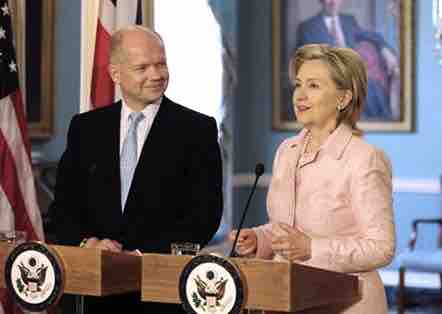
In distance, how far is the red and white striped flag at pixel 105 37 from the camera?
15.6 ft

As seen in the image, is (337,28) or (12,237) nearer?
(12,237)

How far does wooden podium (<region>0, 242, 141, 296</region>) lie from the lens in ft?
9.22

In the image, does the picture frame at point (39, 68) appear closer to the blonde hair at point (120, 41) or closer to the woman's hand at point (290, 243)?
the blonde hair at point (120, 41)

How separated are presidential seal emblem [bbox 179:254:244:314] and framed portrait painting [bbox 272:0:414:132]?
656 centimetres

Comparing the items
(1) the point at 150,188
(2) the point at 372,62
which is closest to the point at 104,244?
(1) the point at 150,188

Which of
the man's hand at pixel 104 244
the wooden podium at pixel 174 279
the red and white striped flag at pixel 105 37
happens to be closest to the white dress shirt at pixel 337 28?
the red and white striped flag at pixel 105 37

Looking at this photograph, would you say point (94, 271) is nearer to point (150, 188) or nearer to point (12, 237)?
point (12, 237)

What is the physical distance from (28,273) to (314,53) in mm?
1121

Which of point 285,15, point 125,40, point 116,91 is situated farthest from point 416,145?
point 125,40

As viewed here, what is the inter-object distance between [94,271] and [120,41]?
1022 millimetres

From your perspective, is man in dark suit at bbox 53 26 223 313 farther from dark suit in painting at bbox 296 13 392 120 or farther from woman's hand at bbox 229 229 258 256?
dark suit in painting at bbox 296 13 392 120

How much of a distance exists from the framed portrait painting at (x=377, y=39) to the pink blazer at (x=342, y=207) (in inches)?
236

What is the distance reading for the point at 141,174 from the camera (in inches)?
135

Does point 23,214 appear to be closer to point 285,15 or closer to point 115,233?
point 115,233
